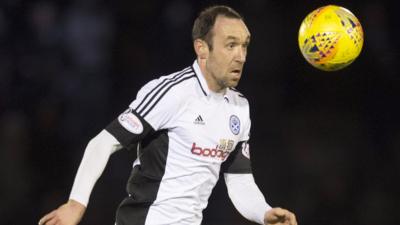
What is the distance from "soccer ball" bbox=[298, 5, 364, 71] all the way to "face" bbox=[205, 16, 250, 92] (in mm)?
756

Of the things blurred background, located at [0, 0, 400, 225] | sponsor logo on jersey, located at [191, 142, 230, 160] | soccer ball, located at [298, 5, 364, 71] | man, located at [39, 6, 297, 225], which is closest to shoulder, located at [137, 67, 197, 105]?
man, located at [39, 6, 297, 225]

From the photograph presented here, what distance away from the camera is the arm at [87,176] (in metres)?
3.29

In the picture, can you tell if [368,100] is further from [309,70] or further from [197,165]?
[197,165]

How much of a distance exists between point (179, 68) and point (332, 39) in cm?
279

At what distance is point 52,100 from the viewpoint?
271 inches

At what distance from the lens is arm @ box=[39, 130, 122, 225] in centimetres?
329

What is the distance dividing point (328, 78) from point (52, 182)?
286cm

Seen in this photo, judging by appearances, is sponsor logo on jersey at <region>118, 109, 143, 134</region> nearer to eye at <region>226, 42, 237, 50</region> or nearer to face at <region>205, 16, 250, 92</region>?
face at <region>205, 16, 250, 92</region>

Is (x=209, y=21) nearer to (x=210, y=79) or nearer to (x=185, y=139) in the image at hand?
(x=210, y=79)

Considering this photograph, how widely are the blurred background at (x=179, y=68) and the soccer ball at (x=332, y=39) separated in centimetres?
237

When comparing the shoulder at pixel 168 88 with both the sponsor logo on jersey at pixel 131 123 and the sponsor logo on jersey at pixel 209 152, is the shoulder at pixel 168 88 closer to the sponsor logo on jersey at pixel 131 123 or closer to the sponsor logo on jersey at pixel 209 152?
the sponsor logo on jersey at pixel 131 123

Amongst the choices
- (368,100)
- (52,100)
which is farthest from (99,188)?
(368,100)

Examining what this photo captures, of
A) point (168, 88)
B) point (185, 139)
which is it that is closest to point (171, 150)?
point (185, 139)

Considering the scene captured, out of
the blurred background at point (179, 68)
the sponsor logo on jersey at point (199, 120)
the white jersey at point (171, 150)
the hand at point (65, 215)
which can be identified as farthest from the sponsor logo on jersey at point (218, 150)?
the blurred background at point (179, 68)
